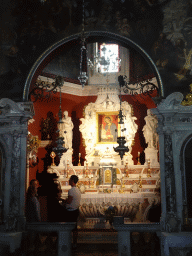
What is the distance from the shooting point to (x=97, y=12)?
8.55 metres

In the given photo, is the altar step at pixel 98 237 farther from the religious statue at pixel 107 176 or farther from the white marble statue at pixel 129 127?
the white marble statue at pixel 129 127

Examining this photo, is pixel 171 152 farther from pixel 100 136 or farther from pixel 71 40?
pixel 100 136

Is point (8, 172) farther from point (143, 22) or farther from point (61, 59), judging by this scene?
point (61, 59)

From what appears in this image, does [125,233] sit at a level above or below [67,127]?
below

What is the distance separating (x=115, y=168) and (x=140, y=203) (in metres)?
1.63

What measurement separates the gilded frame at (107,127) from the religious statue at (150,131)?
46.9 inches

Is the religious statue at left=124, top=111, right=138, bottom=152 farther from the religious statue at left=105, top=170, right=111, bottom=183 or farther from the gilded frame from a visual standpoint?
the religious statue at left=105, top=170, right=111, bottom=183

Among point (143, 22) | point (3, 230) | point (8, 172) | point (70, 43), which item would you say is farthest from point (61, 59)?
point (3, 230)

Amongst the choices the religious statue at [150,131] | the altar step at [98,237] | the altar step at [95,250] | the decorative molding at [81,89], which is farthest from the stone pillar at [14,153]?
the religious statue at [150,131]

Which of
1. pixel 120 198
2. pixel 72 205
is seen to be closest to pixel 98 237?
pixel 72 205

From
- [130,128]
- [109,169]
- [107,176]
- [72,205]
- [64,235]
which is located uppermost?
[130,128]

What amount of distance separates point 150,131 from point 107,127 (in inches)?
71.2

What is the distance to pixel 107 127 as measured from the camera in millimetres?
12945

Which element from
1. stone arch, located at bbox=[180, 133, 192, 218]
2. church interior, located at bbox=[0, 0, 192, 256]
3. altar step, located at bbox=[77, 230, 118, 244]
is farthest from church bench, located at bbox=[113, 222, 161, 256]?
altar step, located at bbox=[77, 230, 118, 244]
